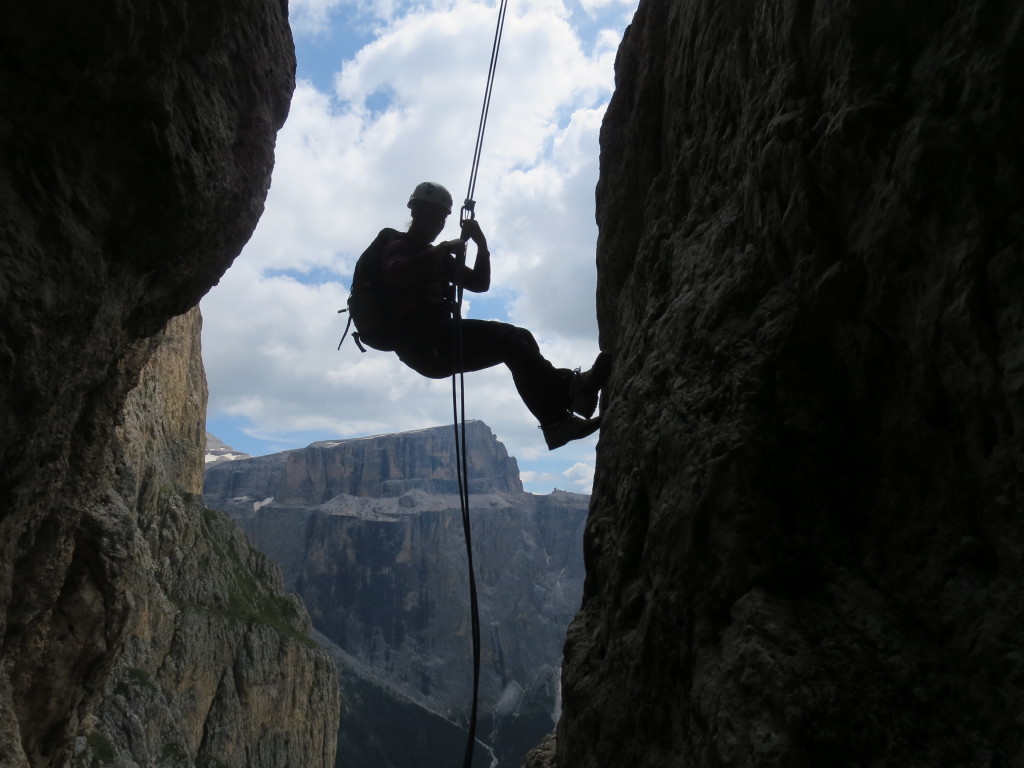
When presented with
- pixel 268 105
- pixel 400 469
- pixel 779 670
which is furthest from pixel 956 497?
pixel 400 469

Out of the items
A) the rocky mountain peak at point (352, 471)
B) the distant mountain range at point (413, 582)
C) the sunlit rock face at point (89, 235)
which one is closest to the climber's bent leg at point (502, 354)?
the sunlit rock face at point (89, 235)

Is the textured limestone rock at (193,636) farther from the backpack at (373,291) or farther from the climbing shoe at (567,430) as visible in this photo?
the climbing shoe at (567,430)

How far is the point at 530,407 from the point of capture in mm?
7082

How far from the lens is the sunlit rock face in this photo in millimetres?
3918

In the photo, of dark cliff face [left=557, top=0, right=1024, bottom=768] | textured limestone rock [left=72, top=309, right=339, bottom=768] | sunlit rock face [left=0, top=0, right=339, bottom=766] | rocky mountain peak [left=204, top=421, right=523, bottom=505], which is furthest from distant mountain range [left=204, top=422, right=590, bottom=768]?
dark cliff face [left=557, top=0, right=1024, bottom=768]

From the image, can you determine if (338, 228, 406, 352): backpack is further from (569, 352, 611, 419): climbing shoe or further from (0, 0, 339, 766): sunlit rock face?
(569, 352, 611, 419): climbing shoe

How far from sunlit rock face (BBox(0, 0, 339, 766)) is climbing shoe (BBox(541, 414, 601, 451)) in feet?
10.8

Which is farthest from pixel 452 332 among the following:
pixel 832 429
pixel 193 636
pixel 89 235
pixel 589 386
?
pixel 193 636

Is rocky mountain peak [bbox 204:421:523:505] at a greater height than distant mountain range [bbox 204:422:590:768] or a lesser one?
greater

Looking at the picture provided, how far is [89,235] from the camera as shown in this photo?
448 cm

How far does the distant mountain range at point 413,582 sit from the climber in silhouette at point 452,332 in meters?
115

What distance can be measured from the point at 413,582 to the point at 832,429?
6022 inches

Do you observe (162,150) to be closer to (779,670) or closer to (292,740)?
(779,670)

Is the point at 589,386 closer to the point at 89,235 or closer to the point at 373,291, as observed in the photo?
the point at 373,291
